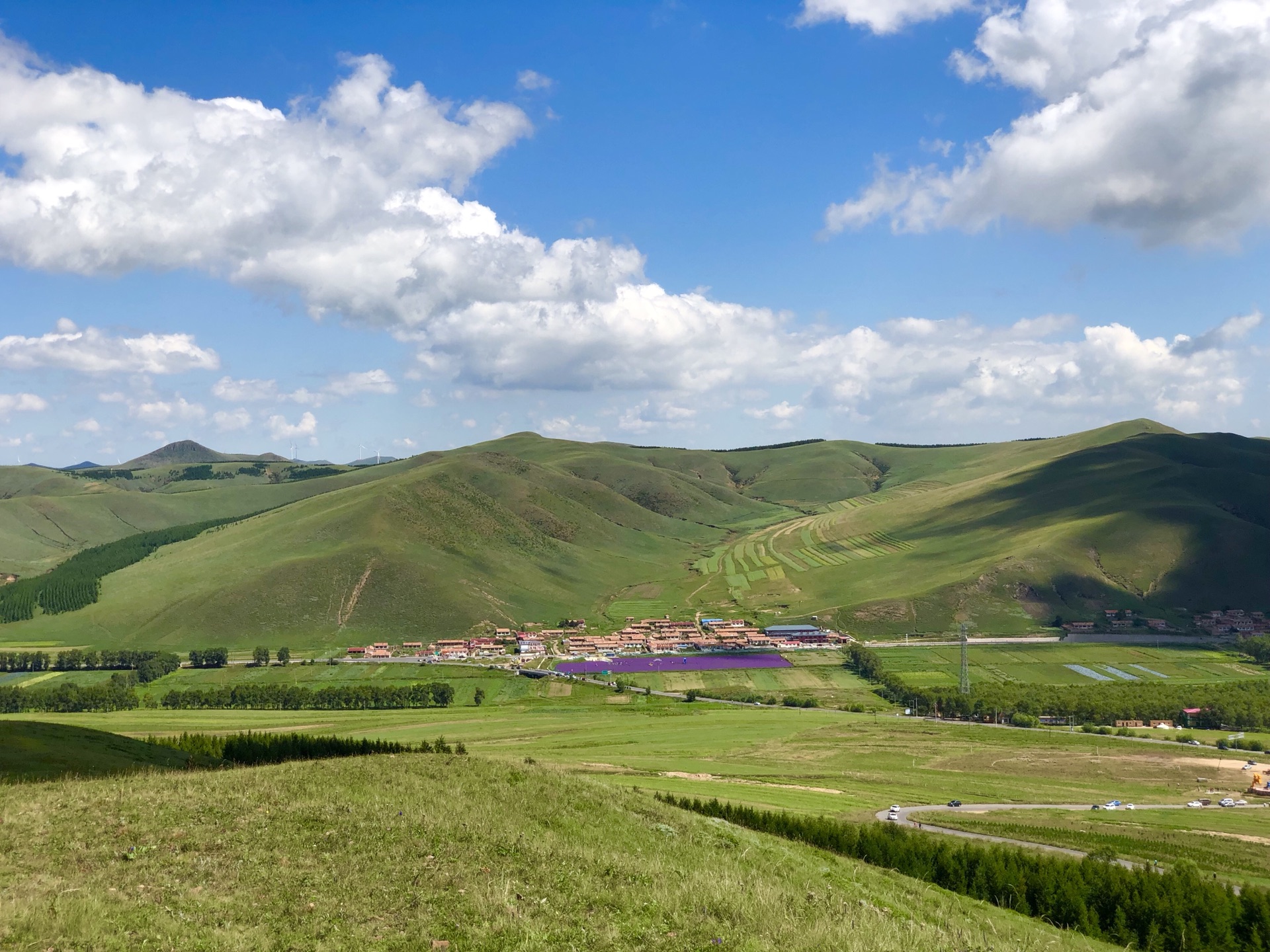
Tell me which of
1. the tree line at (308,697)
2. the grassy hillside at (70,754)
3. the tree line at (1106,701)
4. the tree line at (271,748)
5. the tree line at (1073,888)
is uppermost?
the grassy hillside at (70,754)

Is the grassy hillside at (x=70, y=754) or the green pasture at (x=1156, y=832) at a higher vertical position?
the grassy hillside at (x=70, y=754)

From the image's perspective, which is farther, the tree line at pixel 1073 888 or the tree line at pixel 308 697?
the tree line at pixel 308 697

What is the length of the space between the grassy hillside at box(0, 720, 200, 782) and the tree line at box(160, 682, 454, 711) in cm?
11089

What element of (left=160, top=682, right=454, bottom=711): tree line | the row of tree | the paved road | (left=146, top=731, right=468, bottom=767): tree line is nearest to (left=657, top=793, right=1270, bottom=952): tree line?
the paved road

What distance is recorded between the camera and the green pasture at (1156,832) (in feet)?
239

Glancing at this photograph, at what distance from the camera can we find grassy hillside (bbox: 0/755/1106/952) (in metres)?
23.8

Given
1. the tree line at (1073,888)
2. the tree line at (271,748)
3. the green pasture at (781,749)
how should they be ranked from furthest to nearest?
1. the green pasture at (781,749)
2. the tree line at (271,748)
3. the tree line at (1073,888)

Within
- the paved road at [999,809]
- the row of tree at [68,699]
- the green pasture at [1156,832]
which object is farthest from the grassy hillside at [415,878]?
the row of tree at [68,699]

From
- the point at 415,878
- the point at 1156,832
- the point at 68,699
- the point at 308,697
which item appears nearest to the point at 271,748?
the point at 415,878

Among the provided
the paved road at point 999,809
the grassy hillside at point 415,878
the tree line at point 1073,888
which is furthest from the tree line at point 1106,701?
the grassy hillside at point 415,878

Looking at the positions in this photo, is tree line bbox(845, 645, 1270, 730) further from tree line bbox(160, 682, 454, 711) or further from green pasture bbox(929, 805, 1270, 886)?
tree line bbox(160, 682, 454, 711)

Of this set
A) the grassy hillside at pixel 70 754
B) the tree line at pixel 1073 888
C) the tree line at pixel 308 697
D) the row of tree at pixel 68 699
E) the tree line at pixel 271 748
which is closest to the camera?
the grassy hillside at pixel 70 754

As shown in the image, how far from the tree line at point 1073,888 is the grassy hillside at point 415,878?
988cm

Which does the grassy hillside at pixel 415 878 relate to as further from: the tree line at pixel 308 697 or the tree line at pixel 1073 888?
the tree line at pixel 308 697
